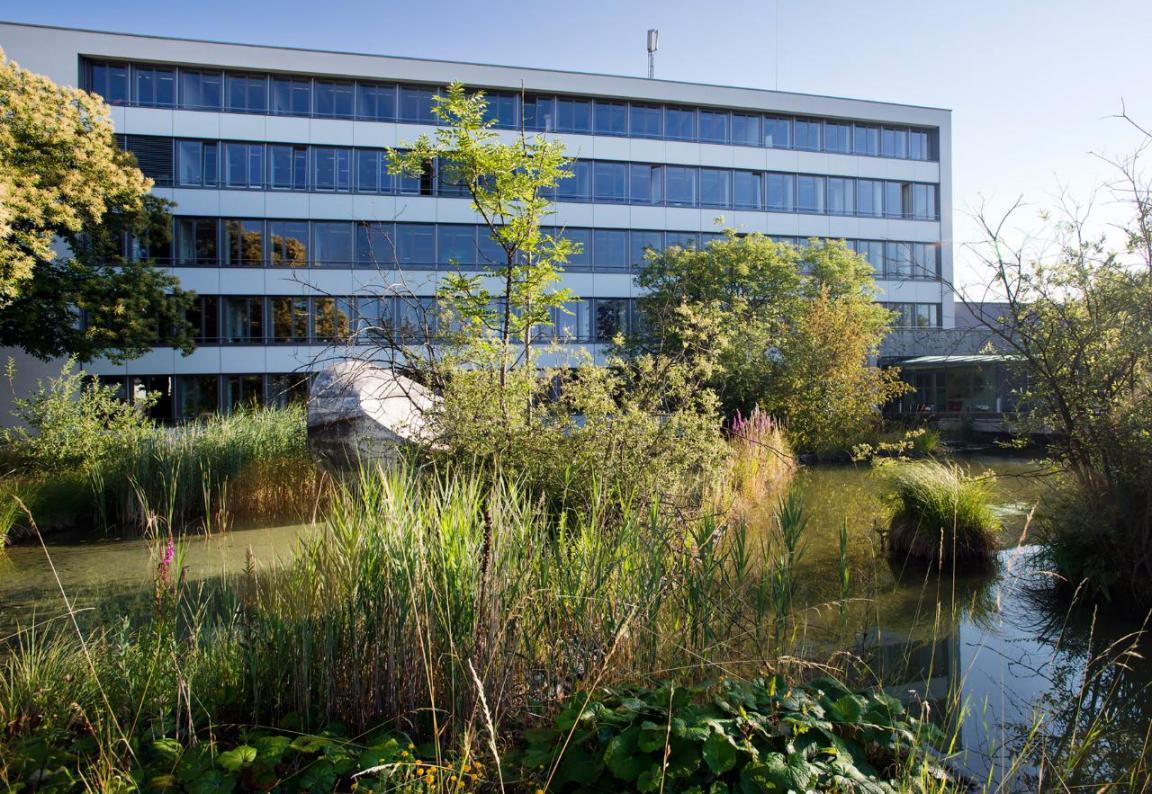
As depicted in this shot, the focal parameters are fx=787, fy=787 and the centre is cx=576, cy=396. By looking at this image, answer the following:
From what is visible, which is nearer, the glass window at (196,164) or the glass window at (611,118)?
the glass window at (196,164)

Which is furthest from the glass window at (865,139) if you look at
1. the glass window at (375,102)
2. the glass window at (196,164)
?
the glass window at (196,164)

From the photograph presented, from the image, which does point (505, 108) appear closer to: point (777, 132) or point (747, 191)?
point (747, 191)

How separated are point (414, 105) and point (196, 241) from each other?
977cm

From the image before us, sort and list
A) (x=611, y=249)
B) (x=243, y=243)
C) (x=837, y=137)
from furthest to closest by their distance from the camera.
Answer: (x=837, y=137) < (x=611, y=249) < (x=243, y=243)

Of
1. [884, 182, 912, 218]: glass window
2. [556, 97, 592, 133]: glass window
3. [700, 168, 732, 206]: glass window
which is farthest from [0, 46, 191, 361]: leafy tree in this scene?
[884, 182, 912, 218]: glass window

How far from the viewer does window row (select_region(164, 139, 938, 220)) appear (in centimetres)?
2909

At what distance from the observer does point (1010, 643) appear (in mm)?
5926

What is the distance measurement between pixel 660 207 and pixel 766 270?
783cm

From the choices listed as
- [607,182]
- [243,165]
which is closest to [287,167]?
[243,165]

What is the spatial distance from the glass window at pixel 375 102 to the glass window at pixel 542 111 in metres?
5.40

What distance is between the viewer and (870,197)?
36.6 meters

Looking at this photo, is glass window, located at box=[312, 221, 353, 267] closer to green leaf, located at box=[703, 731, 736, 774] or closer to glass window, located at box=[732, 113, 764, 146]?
glass window, located at box=[732, 113, 764, 146]

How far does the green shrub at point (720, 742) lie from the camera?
8.25 ft

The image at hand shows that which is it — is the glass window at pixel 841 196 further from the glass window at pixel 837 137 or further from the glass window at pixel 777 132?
the glass window at pixel 777 132
